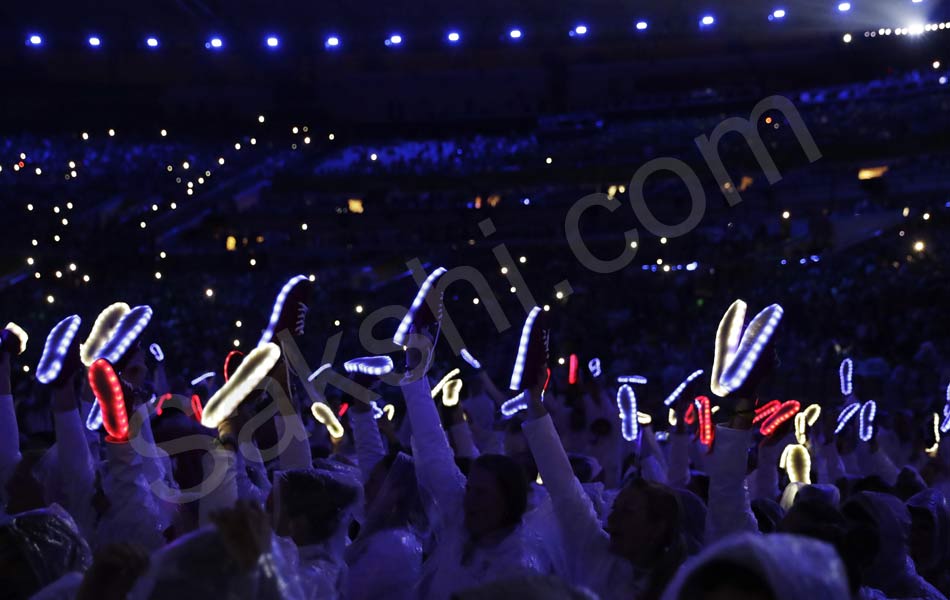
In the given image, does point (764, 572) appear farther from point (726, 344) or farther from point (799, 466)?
point (799, 466)

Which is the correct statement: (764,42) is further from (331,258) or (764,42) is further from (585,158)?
(331,258)

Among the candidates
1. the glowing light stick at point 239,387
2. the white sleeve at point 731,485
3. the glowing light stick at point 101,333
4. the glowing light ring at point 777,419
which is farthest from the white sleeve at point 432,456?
the glowing light ring at point 777,419

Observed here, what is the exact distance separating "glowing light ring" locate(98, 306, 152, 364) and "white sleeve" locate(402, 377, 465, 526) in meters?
0.87

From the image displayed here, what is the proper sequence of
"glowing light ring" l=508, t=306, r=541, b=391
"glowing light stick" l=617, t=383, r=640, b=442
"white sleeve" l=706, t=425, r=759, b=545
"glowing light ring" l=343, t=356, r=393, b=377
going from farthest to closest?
"glowing light stick" l=617, t=383, r=640, b=442
"glowing light ring" l=343, t=356, r=393, b=377
"glowing light ring" l=508, t=306, r=541, b=391
"white sleeve" l=706, t=425, r=759, b=545

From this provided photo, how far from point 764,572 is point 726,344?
144 centimetres

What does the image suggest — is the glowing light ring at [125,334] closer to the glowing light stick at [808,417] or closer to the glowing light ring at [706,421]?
the glowing light ring at [706,421]

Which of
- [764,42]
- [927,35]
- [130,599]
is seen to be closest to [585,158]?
[764,42]

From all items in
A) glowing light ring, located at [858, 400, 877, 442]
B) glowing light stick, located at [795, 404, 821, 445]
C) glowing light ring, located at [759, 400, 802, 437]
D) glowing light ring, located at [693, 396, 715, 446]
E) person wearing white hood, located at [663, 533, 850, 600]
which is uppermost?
person wearing white hood, located at [663, 533, 850, 600]

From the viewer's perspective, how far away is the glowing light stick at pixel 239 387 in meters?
3.02

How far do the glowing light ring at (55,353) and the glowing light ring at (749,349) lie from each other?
1914 mm

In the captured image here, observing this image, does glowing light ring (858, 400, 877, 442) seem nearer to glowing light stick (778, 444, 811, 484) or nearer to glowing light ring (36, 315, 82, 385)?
glowing light stick (778, 444, 811, 484)

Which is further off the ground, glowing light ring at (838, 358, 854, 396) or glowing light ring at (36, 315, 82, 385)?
glowing light ring at (36, 315, 82, 385)

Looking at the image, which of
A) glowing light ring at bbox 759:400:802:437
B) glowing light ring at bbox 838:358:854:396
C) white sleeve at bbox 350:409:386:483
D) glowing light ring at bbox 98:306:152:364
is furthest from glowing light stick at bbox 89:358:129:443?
glowing light ring at bbox 838:358:854:396

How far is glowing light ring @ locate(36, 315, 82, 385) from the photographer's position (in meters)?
3.35
